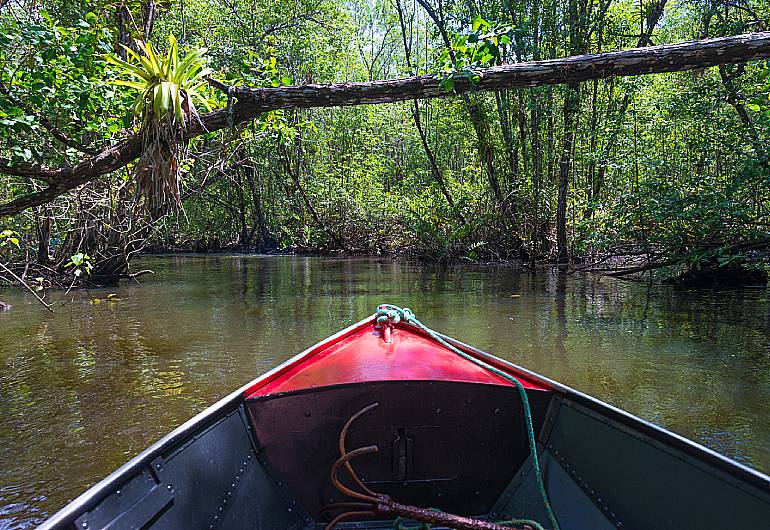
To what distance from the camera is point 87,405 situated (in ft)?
15.6

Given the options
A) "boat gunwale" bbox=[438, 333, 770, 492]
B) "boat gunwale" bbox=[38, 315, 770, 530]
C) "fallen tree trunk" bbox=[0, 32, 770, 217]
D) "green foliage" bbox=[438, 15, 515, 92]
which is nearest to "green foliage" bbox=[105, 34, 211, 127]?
"fallen tree trunk" bbox=[0, 32, 770, 217]

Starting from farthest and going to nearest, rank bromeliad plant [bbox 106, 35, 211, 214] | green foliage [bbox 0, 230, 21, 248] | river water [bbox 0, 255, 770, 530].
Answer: green foliage [bbox 0, 230, 21, 248] < bromeliad plant [bbox 106, 35, 211, 214] < river water [bbox 0, 255, 770, 530]

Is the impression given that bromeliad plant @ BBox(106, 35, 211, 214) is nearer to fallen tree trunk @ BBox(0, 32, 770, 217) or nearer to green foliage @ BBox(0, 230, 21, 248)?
fallen tree trunk @ BBox(0, 32, 770, 217)

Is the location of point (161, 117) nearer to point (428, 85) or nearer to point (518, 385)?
point (428, 85)

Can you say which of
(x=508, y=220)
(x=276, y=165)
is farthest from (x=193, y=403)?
(x=276, y=165)

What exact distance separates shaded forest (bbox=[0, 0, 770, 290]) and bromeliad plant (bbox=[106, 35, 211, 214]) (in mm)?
19

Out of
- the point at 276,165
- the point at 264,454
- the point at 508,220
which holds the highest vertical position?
the point at 276,165

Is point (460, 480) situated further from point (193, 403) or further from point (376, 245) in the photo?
point (376, 245)

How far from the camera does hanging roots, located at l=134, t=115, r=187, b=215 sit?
16.6 ft

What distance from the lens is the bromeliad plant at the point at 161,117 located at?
5.06m

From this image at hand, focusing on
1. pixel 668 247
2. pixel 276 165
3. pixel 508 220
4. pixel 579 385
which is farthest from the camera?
pixel 276 165

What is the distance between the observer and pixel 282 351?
6.43 meters

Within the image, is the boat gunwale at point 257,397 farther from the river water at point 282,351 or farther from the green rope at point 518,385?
the river water at point 282,351

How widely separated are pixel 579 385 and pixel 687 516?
323 centimetres
